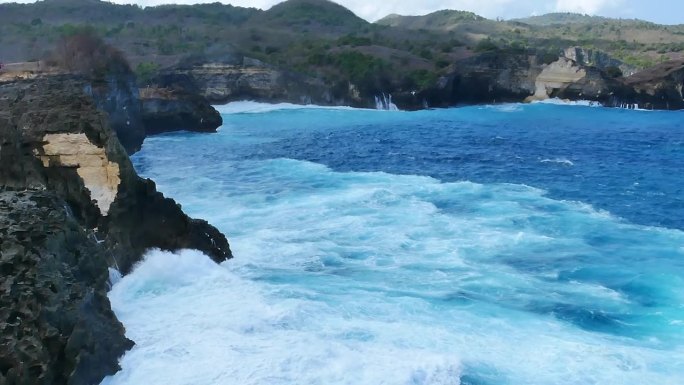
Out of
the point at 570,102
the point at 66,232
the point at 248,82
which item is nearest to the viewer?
the point at 66,232

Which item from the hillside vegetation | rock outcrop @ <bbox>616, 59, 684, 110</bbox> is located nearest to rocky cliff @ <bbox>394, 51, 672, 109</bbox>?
rock outcrop @ <bbox>616, 59, 684, 110</bbox>

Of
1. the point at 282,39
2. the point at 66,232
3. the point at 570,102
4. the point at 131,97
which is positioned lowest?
the point at 570,102

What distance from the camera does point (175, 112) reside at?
4709cm

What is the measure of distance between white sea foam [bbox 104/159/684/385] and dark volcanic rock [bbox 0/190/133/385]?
714mm

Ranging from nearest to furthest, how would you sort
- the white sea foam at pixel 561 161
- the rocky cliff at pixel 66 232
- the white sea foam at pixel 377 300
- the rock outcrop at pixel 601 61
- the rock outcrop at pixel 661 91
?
the rocky cliff at pixel 66 232 < the white sea foam at pixel 377 300 < the white sea foam at pixel 561 161 < the rock outcrop at pixel 661 91 < the rock outcrop at pixel 601 61

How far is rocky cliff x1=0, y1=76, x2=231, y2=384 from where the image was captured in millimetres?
9656

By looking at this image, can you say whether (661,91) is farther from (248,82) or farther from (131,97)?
(131,97)

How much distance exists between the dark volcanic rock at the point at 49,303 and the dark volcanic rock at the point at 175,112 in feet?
117

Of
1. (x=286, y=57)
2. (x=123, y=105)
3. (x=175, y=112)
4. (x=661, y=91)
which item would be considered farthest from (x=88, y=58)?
(x=661, y=91)

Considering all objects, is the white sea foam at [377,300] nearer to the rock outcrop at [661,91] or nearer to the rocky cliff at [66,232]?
the rocky cliff at [66,232]

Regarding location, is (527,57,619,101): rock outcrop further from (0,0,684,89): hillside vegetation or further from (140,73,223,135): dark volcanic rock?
(140,73,223,135): dark volcanic rock

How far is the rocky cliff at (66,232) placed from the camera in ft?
31.7

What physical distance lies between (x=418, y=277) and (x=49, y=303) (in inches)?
341

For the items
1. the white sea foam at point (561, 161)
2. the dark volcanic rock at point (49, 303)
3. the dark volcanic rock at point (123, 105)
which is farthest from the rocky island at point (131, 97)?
the white sea foam at point (561, 161)
